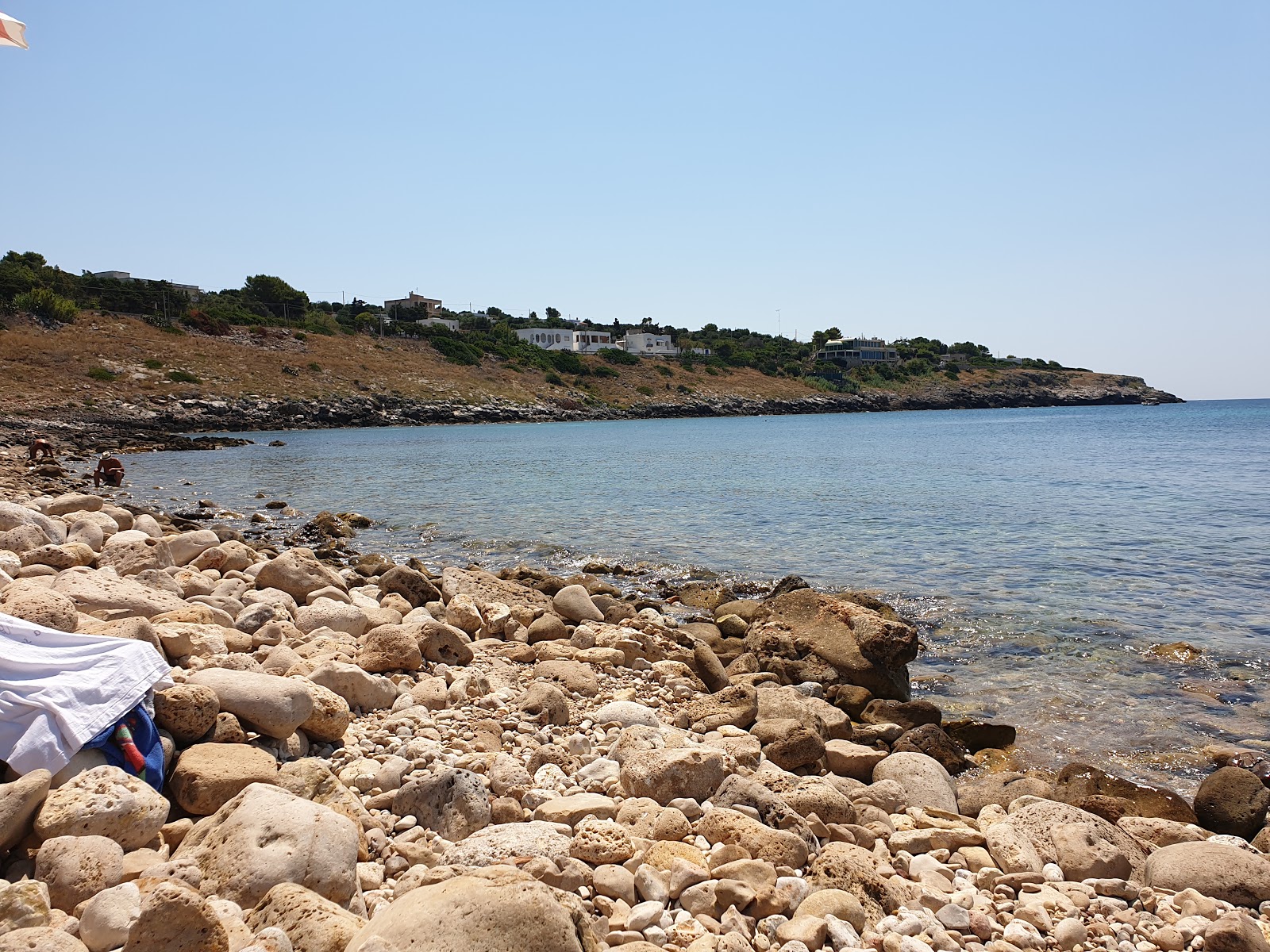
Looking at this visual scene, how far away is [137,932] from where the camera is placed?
2812 millimetres

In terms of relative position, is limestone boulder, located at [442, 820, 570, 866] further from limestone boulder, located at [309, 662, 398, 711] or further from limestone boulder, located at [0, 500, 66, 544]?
limestone boulder, located at [0, 500, 66, 544]

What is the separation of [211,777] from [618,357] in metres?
100

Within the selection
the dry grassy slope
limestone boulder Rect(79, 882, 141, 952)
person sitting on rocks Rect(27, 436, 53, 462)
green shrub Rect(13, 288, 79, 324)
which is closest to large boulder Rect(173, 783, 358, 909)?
limestone boulder Rect(79, 882, 141, 952)

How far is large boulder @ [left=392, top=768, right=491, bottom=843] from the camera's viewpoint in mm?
4371

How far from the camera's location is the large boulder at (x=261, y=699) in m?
4.81

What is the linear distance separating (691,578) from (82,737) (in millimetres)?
10532

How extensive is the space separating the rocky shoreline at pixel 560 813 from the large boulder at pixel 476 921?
0.03 ft

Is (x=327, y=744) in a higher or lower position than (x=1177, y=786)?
higher

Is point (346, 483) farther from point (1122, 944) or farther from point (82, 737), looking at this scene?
point (1122, 944)

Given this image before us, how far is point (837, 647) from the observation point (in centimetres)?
873

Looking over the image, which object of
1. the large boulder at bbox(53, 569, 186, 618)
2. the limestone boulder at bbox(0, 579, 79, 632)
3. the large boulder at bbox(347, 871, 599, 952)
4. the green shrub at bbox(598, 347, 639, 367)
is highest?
the green shrub at bbox(598, 347, 639, 367)

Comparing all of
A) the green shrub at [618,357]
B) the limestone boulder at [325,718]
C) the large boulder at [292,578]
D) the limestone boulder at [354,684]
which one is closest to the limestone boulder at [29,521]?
the large boulder at [292,578]

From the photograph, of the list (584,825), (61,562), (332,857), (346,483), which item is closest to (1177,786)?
(584,825)

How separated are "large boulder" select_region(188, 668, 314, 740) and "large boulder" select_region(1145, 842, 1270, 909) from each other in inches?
201
